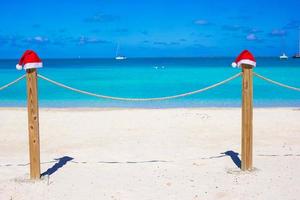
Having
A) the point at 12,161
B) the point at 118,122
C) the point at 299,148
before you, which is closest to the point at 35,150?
the point at 12,161

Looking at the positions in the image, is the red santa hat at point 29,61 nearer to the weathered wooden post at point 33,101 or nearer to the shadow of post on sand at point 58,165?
the weathered wooden post at point 33,101

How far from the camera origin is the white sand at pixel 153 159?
4438mm

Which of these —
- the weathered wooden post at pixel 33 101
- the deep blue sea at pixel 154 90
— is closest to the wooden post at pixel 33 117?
the weathered wooden post at pixel 33 101

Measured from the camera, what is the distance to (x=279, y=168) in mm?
5250

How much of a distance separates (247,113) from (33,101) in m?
2.59

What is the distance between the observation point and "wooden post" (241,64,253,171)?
4934mm

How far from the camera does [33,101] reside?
4.71m

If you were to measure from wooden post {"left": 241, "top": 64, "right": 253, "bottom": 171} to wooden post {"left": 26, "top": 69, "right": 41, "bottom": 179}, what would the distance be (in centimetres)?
251

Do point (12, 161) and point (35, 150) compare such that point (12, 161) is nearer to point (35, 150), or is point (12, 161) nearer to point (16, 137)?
point (35, 150)

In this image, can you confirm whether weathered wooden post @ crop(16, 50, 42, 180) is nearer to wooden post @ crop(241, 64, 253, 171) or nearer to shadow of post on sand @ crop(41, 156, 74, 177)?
shadow of post on sand @ crop(41, 156, 74, 177)

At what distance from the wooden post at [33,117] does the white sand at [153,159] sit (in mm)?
239

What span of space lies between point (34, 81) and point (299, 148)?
4.26m

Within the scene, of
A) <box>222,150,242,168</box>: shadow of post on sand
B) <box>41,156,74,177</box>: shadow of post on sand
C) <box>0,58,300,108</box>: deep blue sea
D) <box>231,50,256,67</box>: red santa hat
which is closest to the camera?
<box>231,50,256,67</box>: red santa hat

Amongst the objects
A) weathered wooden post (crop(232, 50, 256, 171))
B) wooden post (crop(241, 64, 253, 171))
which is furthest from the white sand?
weathered wooden post (crop(232, 50, 256, 171))
